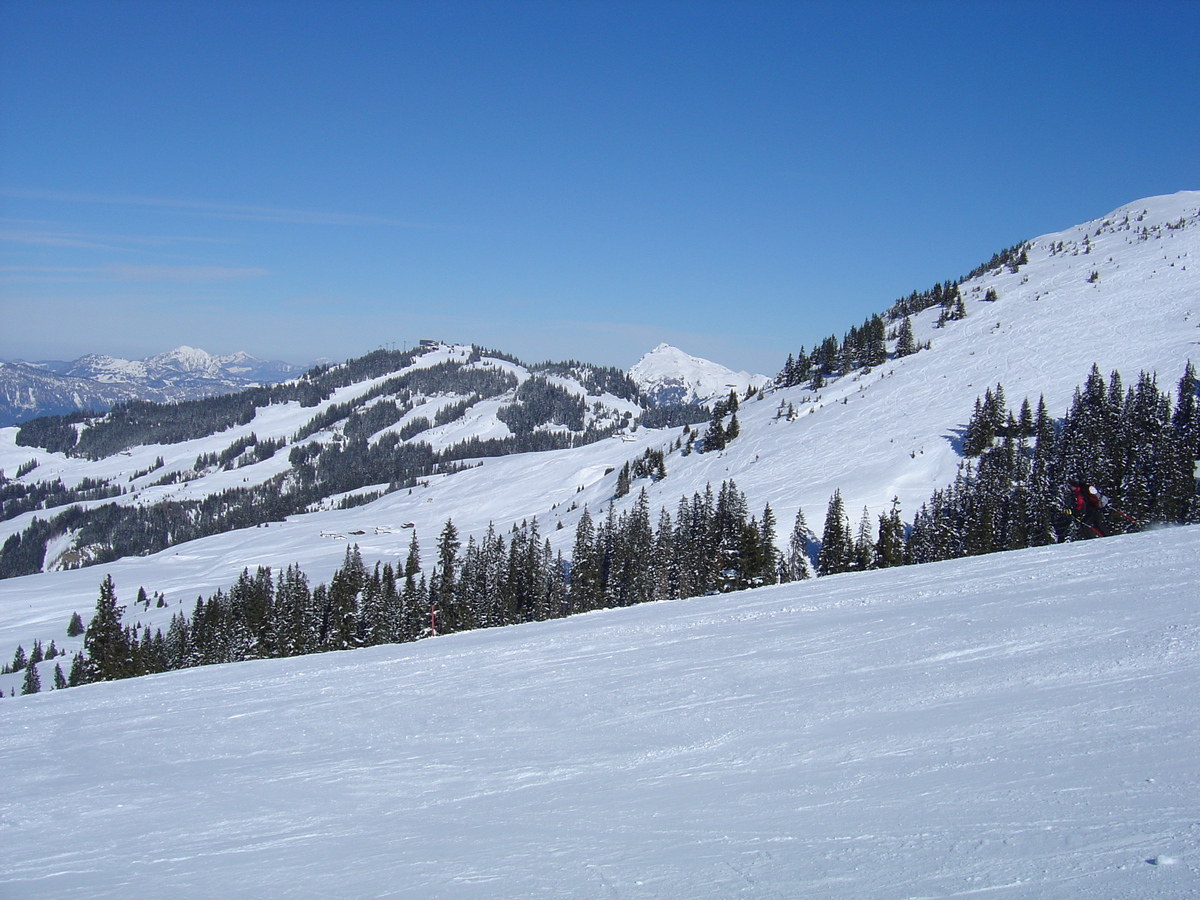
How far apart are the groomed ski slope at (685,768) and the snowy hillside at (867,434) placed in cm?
6235

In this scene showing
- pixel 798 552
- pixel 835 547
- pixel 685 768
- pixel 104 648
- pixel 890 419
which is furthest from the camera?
pixel 890 419

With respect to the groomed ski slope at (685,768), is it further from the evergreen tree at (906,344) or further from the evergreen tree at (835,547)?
the evergreen tree at (906,344)

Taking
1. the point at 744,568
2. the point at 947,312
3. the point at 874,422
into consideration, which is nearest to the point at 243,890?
the point at 744,568

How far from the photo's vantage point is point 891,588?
18.3 m

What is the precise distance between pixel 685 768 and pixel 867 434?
94028mm

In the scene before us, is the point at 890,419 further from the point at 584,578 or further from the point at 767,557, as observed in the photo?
the point at 584,578

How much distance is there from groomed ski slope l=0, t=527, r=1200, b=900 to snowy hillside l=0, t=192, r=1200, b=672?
62351 mm

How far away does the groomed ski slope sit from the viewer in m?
5.37

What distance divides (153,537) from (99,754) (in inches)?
8883

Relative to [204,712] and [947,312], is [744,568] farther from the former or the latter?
[947,312]

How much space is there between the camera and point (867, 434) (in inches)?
3723

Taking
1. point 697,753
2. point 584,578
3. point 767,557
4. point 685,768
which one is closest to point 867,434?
point 767,557

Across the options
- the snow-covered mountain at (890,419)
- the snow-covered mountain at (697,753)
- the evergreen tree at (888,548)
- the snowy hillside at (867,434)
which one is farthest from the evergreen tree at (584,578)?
the snow-covered mountain at (697,753)

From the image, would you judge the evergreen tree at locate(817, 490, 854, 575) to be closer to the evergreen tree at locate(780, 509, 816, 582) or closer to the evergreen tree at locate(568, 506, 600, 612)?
the evergreen tree at locate(780, 509, 816, 582)
